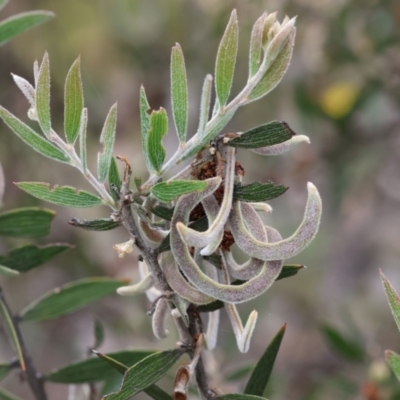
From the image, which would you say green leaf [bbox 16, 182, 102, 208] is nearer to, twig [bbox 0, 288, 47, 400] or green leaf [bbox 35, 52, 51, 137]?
green leaf [bbox 35, 52, 51, 137]

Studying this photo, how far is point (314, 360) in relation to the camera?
165 cm

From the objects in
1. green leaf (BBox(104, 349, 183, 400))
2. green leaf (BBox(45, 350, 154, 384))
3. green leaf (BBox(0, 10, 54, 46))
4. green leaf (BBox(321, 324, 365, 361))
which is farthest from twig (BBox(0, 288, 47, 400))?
green leaf (BBox(321, 324, 365, 361))

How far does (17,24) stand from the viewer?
2.03ft

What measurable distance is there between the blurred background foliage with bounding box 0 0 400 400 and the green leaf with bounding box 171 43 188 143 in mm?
546

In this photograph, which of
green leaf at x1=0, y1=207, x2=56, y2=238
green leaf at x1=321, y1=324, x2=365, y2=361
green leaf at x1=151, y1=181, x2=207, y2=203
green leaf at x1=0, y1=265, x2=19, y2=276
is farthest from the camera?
green leaf at x1=321, y1=324, x2=365, y2=361

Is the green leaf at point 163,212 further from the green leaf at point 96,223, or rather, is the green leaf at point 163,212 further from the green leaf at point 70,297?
the green leaf at point 70,297

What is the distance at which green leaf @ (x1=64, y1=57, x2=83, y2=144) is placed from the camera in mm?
407

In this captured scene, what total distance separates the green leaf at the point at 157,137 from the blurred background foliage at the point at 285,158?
0.54 meters

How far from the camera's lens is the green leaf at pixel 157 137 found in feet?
1.32

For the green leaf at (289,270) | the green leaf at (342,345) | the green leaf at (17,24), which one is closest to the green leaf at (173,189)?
the green leaf at (289,270)

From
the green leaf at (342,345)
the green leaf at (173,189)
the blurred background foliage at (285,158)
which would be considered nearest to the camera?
the green leaf at (173,189)

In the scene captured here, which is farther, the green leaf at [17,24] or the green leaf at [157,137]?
the green leaf at [17,24]

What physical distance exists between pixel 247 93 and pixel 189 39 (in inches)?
54.3

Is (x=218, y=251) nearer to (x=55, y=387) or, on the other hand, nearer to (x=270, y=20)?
(x=270, y=20)
